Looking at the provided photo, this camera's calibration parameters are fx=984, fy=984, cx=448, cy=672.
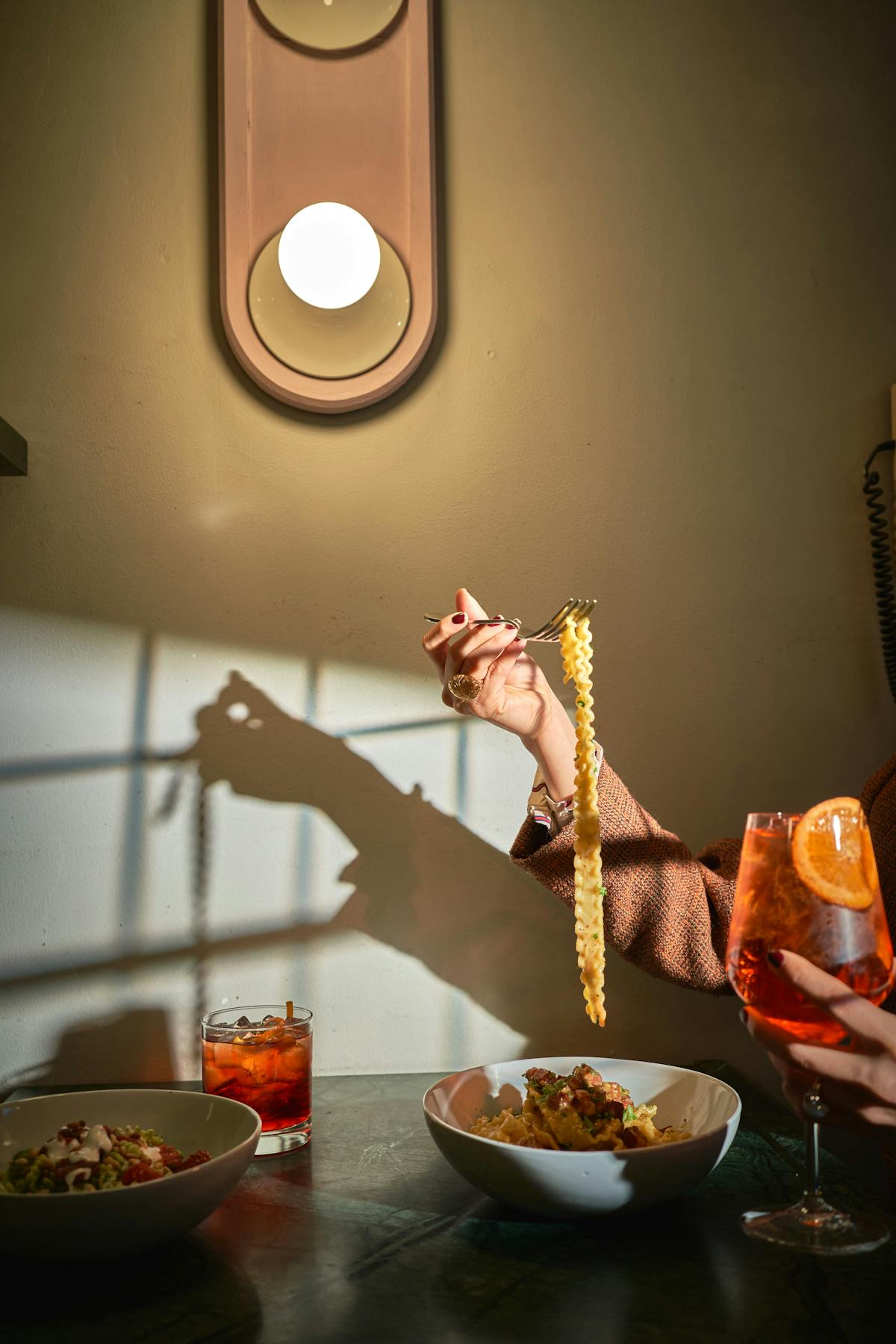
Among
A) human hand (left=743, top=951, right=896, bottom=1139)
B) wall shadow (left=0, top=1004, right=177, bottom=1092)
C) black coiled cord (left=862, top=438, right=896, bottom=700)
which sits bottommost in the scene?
wall shadow (left=0, top=1004, right=177, bottom=1092)

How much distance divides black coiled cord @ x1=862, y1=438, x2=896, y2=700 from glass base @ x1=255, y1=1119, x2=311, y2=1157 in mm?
1155

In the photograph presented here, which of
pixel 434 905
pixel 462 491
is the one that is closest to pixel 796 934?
pixel 434 905

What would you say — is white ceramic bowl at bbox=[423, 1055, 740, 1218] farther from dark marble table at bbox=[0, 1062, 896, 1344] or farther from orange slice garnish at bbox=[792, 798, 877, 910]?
orange slice garnish at bbox=[792, 798, 877, 910]

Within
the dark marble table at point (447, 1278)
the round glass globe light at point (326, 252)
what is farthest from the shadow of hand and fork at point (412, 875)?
the round glass globe light at point (326, 252)

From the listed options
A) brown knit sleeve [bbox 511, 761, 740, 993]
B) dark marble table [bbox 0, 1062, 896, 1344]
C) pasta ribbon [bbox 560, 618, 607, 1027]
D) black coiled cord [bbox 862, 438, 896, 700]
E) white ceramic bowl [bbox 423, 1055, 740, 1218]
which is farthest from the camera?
black coiled cord [bbox 862, 438, 896, 700]

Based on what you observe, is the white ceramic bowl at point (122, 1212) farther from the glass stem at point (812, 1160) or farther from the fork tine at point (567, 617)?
the fork tine at point (567, 617)

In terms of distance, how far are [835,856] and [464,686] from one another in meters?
0.52

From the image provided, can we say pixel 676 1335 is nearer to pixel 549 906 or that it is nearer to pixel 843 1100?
pixel 843 1100

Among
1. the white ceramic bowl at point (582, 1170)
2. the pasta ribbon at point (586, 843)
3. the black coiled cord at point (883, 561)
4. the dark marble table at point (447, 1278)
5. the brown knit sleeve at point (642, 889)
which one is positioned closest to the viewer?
the dark marble table at point (447, 1278)

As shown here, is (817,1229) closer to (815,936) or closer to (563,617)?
(815,936)

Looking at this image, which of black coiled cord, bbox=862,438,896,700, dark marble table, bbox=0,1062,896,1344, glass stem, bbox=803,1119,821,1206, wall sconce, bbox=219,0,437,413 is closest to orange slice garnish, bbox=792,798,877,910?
glass stem, bbox=803,1119,821,1206

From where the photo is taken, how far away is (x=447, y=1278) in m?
0.86

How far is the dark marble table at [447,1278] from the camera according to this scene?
777mm

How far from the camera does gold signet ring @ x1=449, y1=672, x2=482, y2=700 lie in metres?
1.23
